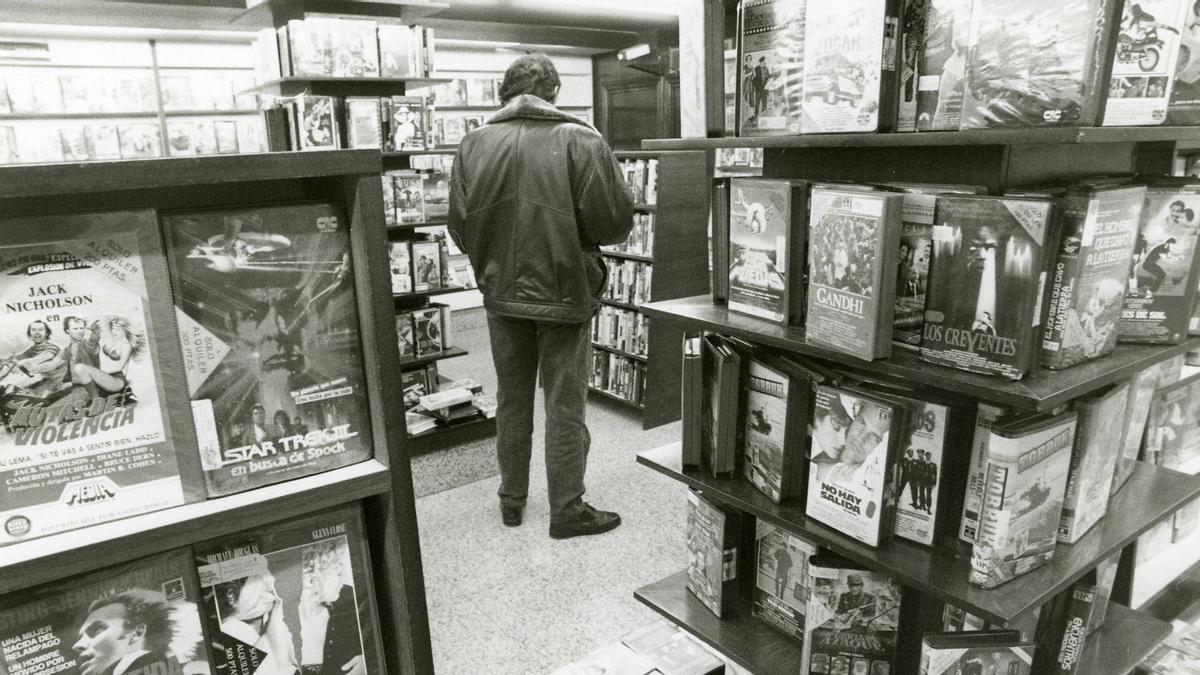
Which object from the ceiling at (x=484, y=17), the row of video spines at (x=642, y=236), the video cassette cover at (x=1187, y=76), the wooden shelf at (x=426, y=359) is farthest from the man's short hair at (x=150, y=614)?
the ceiling at (x=484, y=17)

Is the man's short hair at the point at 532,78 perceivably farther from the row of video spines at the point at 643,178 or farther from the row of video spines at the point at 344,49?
the row of video spines at the point at 643,178

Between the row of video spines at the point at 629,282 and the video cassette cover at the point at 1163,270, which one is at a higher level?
the video cassette cover at the point at 1163,270

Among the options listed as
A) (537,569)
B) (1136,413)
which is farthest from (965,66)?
(537,569)

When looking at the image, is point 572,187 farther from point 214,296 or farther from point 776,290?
point 214,296

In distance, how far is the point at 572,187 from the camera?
2701 millimetres

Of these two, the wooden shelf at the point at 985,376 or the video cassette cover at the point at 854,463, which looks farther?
the video cassette cover at the point at 854,463

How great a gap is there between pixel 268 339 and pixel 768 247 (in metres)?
1.00

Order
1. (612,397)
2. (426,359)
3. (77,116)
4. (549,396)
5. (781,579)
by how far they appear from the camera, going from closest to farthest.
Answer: (781,579), (549,396), (426,359), (612,397), (77,116)

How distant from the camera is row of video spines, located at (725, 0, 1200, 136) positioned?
1126 millimetres

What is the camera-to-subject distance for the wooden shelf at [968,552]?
1.28 metres

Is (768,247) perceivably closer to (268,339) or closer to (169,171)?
(268,339)

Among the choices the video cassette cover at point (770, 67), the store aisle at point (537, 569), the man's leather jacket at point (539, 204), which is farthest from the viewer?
the man's leather jacket at point (539, 204)

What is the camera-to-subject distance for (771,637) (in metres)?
1.79

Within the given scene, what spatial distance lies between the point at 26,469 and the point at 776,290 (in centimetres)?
131
